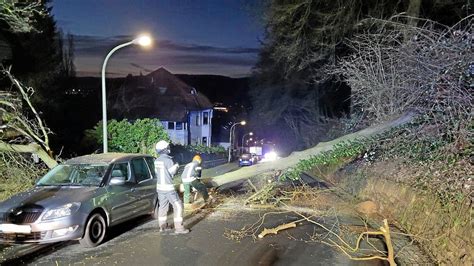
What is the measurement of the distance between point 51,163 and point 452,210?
1194 cm

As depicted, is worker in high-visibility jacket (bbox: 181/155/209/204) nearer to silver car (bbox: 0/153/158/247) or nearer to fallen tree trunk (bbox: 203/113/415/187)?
fallen tree trunk (bbox: 203/113/415/187)

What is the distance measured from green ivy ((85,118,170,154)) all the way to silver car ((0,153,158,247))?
1501 centimetres

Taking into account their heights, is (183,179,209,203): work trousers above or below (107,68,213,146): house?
above

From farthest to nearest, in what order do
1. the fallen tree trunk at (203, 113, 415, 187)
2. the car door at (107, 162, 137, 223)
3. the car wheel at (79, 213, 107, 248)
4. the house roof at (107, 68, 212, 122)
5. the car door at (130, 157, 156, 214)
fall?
the house roof at (107, 68, 212, 122) → the fallen tree trunk at (203, 113, 415, 187) → the car door at (130, 157, 156, 214) → the car door at (107, 162, 137, 223) → the car wheel at (79, 213, 107, 248)

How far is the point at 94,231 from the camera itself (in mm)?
8062

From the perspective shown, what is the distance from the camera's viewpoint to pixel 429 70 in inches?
327

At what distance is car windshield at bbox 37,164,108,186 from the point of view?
8641 mm

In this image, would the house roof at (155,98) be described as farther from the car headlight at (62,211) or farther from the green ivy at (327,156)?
the car headlight at (62,211)

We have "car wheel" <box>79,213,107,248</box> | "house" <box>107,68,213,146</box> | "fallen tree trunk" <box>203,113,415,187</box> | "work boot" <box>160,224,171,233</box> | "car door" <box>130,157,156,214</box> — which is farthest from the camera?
"house" <box>107,68,213,146</box>

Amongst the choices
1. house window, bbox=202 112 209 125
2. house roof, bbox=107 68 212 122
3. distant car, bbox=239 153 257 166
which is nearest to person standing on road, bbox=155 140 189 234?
distant car, bbox=239 153 257 166

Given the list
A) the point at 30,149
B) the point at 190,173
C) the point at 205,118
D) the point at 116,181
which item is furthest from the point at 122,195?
the point at 205,118

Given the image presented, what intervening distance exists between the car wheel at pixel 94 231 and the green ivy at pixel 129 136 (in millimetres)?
16249

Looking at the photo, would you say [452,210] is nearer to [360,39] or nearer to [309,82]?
[360,39]

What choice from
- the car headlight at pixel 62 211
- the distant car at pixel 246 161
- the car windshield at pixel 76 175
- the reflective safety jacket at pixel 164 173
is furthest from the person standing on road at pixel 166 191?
the distant car at pixel 246 161
